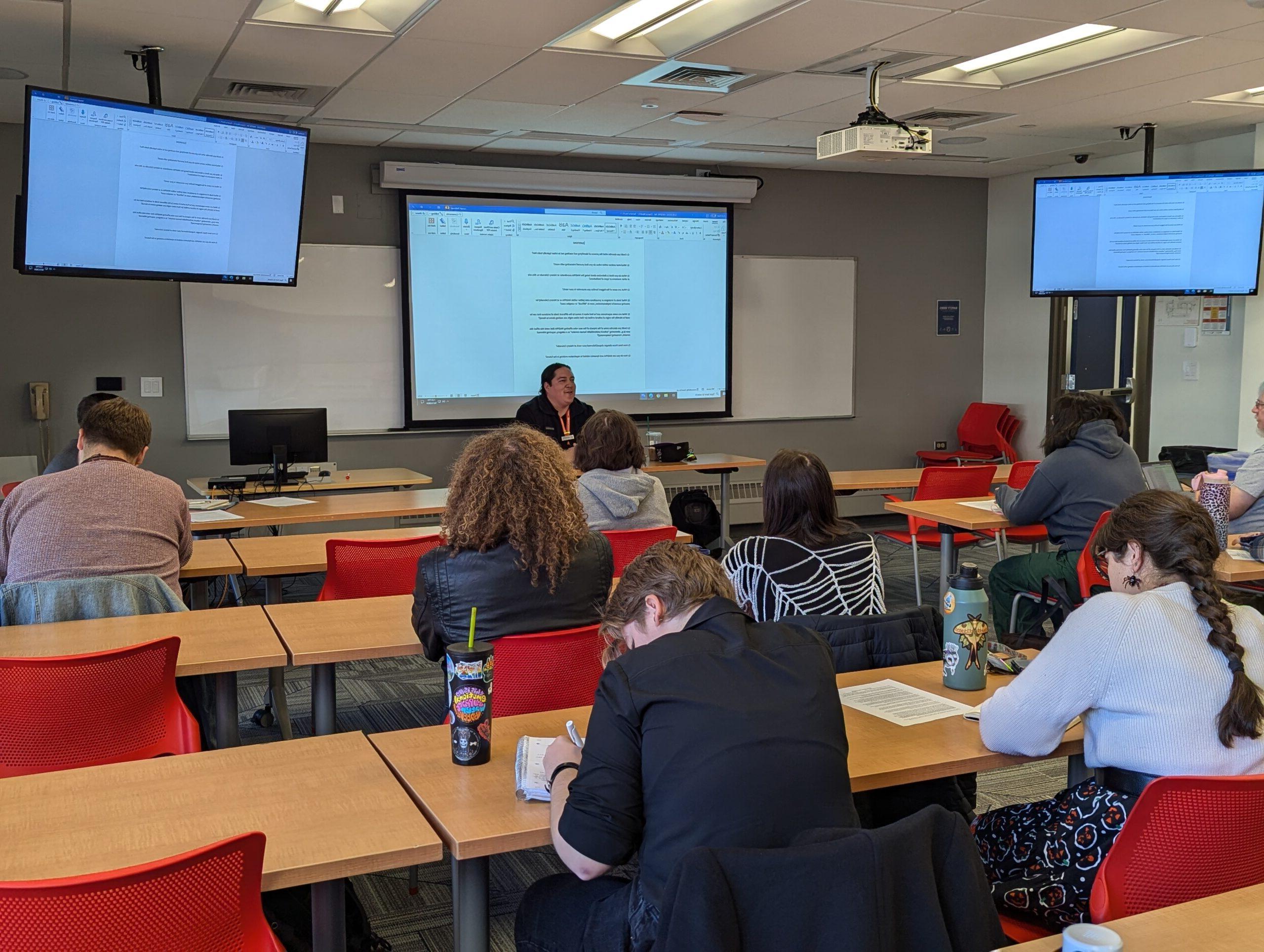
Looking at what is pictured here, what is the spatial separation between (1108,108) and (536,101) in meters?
3.27

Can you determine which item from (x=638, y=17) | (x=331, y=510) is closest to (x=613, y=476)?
(x=331, y=510)

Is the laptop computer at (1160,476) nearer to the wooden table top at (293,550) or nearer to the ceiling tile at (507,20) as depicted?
the wooden table top at (293,550)

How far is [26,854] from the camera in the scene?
163 cm

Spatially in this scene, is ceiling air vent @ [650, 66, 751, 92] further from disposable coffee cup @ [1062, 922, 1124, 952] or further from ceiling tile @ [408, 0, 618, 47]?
disposable coffee cup @ [1062, 922, 1124, 952]

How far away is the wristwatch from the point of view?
1.76 meters

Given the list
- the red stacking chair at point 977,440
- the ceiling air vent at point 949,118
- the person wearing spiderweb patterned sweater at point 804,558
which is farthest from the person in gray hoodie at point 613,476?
the red stacking chair at point 977,440

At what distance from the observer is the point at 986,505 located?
543cm

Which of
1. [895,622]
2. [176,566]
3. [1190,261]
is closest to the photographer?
[895,622]

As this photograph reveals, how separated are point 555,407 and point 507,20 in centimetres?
314

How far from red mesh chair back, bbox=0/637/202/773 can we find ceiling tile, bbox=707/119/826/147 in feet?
17.2

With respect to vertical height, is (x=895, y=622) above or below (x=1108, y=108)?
below

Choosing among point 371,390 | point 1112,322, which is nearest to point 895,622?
point 371,390

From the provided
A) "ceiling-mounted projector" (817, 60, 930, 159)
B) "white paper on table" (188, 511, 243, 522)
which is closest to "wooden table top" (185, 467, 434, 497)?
"white paper on table" (188, 511, 243, 522)

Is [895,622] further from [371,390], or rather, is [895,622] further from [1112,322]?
[1112,322]
